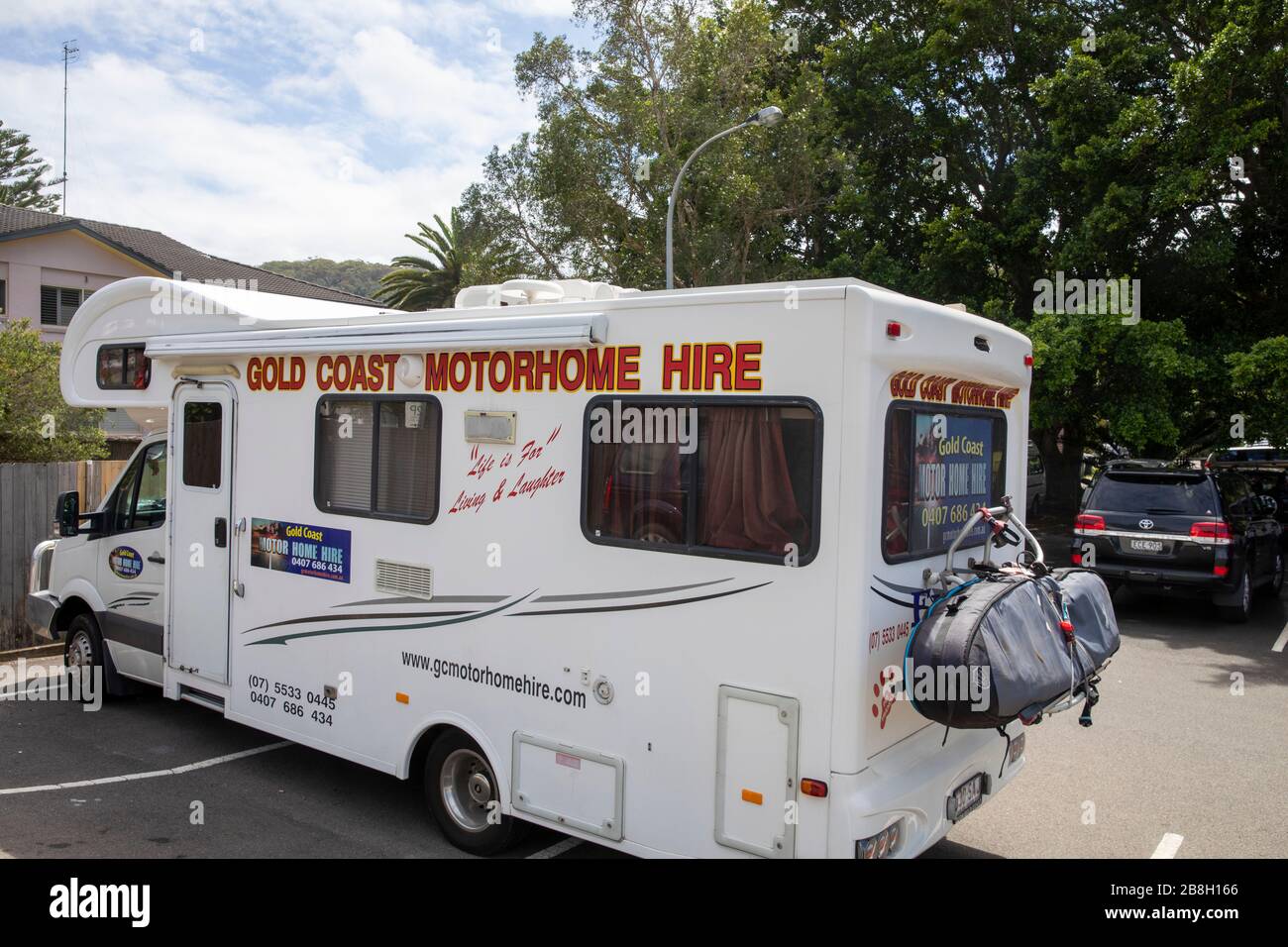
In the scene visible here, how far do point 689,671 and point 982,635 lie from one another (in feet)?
4.04

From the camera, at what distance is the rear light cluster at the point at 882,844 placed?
152 inches

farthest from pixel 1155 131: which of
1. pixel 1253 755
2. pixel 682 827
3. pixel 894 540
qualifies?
pixel 682 827

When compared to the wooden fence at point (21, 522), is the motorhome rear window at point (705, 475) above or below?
above

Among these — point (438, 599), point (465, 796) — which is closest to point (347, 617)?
point (438, 599)

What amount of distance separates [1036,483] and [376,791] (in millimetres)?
21043

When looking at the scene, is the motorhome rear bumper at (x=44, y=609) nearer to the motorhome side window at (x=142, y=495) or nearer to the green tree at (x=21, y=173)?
the motorhome side window at (x=142, y=495)

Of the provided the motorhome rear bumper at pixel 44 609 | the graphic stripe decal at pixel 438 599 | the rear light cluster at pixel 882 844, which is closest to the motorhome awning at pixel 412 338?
the graphic stripe decal at pixel 438 599

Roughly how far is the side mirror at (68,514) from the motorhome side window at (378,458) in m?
3.00

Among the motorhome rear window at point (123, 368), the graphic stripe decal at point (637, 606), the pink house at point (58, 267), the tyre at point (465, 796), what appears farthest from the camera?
the pink house at point (58, 267)

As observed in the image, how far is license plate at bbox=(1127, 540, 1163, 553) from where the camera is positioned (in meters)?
11.4

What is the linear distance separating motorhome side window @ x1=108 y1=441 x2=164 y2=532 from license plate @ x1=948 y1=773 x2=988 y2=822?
5.73 metres

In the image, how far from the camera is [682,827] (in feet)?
13.9

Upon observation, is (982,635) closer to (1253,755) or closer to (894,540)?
(894,540)
